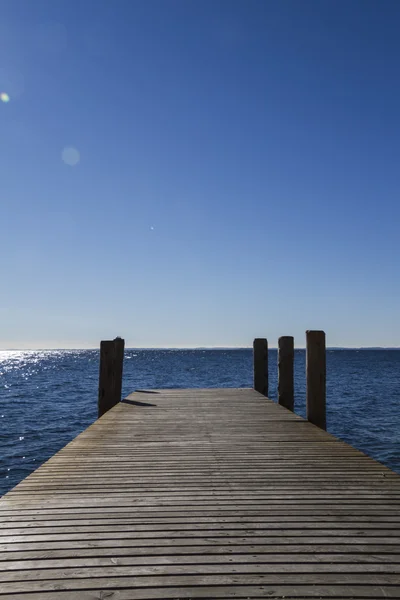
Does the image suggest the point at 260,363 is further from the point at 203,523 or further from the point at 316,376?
the point at 203,523

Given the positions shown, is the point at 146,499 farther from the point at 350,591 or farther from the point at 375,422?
the point at 375,422

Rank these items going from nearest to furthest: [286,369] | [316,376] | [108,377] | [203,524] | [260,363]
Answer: [203,524], [316,376], [286,369], [108,377], [260,363]

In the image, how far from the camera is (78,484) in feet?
14.1

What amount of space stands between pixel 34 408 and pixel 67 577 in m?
20.4

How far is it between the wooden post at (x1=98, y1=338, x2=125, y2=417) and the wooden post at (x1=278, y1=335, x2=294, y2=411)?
380 cm

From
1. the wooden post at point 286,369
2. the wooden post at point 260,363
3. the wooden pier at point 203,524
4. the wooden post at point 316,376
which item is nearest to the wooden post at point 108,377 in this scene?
the wooden post at point 260,363

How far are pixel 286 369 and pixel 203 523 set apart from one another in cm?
693

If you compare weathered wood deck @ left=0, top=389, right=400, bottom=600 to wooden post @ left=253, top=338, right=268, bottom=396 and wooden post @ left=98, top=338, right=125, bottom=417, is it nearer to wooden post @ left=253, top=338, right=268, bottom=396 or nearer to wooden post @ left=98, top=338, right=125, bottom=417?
wooden post @ left=98, top=338, right=125, bottom=417

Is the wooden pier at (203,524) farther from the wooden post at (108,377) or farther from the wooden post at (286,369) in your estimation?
the wooden post at (108,377)

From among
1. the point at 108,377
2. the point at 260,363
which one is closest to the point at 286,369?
the point at 260,363

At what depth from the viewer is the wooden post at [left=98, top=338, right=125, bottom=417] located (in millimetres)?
9945

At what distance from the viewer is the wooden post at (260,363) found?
11.8 m

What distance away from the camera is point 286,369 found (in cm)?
997

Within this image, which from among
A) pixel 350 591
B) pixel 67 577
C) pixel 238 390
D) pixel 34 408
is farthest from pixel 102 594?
pixel 34 408
